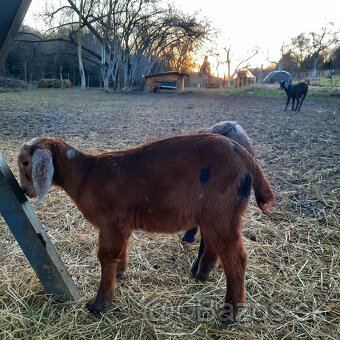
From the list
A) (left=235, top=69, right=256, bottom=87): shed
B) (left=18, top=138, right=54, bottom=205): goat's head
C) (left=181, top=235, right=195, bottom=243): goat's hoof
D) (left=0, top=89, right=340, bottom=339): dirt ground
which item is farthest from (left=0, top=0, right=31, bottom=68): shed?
(left=235, top=69, right=256, bottom=87): shed

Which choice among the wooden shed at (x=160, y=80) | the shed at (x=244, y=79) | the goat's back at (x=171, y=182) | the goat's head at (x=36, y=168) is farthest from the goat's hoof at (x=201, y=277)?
the shed at (x=244, y=79)

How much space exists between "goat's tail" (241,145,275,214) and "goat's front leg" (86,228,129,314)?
115 cm

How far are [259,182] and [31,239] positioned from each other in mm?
1853

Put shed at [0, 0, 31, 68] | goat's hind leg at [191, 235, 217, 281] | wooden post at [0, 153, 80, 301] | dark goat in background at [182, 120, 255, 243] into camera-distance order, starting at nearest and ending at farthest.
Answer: shed at [0, 0, 31, 68] < wooden post at [0, 153, 80, 301] < goat's hind leg at [191, 235, 217, 281] < dark goat in background at [182, 120, 255, 243]

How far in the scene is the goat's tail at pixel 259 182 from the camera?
7.52 feet

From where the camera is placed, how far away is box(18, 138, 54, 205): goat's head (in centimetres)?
227

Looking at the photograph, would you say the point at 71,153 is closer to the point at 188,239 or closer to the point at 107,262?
the point at 107,262

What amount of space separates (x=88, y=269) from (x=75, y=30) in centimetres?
3947

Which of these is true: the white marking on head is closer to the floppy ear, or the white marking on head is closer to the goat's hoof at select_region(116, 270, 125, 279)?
the floppy ear

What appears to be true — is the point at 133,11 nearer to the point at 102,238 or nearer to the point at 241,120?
the point at 241,120

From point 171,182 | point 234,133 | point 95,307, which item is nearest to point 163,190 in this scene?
point 171,182

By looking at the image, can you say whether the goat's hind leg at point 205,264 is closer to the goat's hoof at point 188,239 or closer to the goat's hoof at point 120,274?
the goat's hoof at point 188,239

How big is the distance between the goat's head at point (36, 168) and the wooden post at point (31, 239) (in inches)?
4.4

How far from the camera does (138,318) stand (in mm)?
2303
